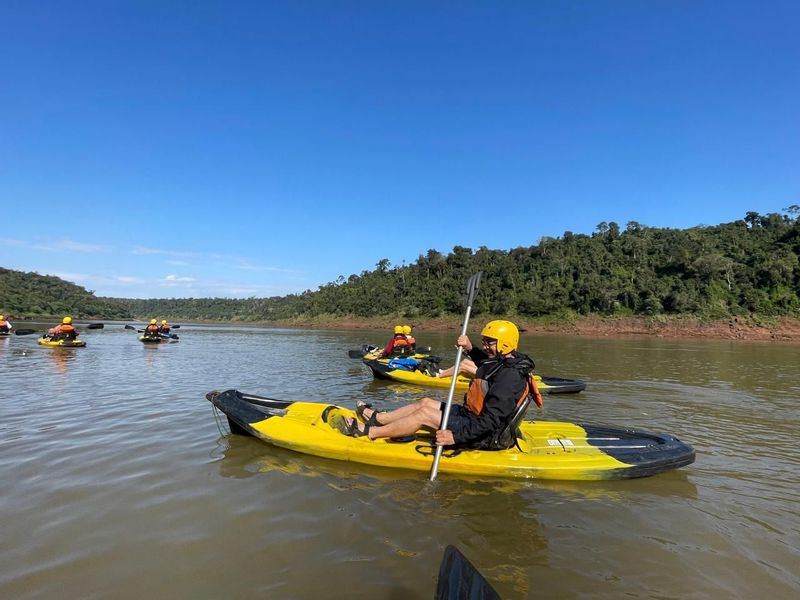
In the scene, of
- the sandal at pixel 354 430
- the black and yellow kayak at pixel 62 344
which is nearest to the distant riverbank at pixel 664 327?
the black and yellow kayak at pixel 62 344

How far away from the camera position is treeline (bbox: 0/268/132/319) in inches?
2943

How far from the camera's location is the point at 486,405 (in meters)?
5.63

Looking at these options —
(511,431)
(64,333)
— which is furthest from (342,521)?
(64,333)

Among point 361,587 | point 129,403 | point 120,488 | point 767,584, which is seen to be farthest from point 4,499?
point 767,584

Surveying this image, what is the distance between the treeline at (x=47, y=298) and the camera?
7475 centimetres

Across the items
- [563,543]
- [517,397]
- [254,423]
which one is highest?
[517,397]

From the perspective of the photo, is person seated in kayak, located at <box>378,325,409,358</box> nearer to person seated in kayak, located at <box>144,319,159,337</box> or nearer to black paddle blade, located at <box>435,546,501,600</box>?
black paddle blade, located at <box>435,546,501,600</box>

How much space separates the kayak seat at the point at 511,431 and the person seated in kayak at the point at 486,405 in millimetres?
51

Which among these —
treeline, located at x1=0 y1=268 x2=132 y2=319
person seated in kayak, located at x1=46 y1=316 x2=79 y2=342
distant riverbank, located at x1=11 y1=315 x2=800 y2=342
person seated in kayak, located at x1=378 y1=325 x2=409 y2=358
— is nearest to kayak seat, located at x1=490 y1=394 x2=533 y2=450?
person seated in kayak, located at x1=378 y1=325 x2=409 y2=358

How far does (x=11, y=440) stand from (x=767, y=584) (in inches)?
374

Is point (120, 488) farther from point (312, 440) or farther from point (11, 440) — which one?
point (11, 440)

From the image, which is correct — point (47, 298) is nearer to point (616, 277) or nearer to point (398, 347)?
point (398, 347)

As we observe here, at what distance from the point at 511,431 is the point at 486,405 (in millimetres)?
504

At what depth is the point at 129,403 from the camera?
9.80 metres
